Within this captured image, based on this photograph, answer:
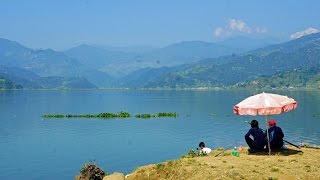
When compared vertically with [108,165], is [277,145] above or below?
above

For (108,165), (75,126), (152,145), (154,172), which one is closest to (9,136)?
(75,126)

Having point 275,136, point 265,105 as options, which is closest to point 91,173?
point 275,136

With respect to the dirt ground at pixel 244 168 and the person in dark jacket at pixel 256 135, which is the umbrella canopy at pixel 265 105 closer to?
the person in dark jacket at pixel 256 135

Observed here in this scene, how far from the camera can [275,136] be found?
28.3m

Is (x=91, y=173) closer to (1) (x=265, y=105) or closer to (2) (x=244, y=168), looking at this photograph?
(1) (x=265, y=105)

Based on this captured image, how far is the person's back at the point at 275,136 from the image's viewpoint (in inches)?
1115

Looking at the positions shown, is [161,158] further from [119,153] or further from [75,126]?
[75,126]

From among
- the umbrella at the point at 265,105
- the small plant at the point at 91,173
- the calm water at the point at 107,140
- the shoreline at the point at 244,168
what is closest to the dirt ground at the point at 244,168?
the shoreline at the point at 244,168

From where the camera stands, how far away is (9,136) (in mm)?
93250

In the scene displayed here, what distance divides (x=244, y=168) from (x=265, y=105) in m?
5.91

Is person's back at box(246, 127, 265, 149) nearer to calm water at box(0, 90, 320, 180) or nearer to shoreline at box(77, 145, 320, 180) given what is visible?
shoreline at box(77, 145, 320, 180)

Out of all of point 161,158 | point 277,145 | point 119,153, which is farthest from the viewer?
point 119,153

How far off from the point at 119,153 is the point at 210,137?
76.7 feet

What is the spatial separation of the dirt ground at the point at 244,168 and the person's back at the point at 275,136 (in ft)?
2.63
